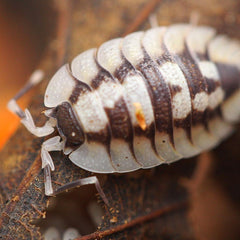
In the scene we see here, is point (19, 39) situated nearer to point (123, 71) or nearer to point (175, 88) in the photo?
point (123, 71)

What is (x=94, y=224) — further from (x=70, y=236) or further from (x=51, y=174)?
(x=51, y=174)

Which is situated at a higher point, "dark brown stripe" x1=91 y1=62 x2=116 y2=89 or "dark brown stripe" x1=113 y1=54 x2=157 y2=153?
"dark brown stripe" x1=91 y1=62 x2=116 y2=89

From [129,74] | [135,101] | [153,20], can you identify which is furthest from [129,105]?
[153,20]

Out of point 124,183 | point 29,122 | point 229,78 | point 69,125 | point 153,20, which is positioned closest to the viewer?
point 69,125

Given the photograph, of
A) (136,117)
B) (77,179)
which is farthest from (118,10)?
(77,179)

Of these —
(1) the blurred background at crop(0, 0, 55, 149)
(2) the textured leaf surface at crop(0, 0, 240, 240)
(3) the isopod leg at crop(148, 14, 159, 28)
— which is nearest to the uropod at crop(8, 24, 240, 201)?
(2) the textured leaf surface at crop(0, 0, 240, 240)

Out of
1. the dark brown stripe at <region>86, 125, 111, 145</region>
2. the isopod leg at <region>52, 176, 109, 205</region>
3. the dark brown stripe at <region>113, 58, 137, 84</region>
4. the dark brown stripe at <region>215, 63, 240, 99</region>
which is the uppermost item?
the dark brown stripe at <region>113, 58, 137, 84</region>

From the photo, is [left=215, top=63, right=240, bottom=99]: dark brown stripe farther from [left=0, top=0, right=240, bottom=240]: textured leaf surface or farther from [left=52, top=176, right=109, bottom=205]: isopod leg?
[left=52, top=176, right=109, bottom=205]: isopod leg
